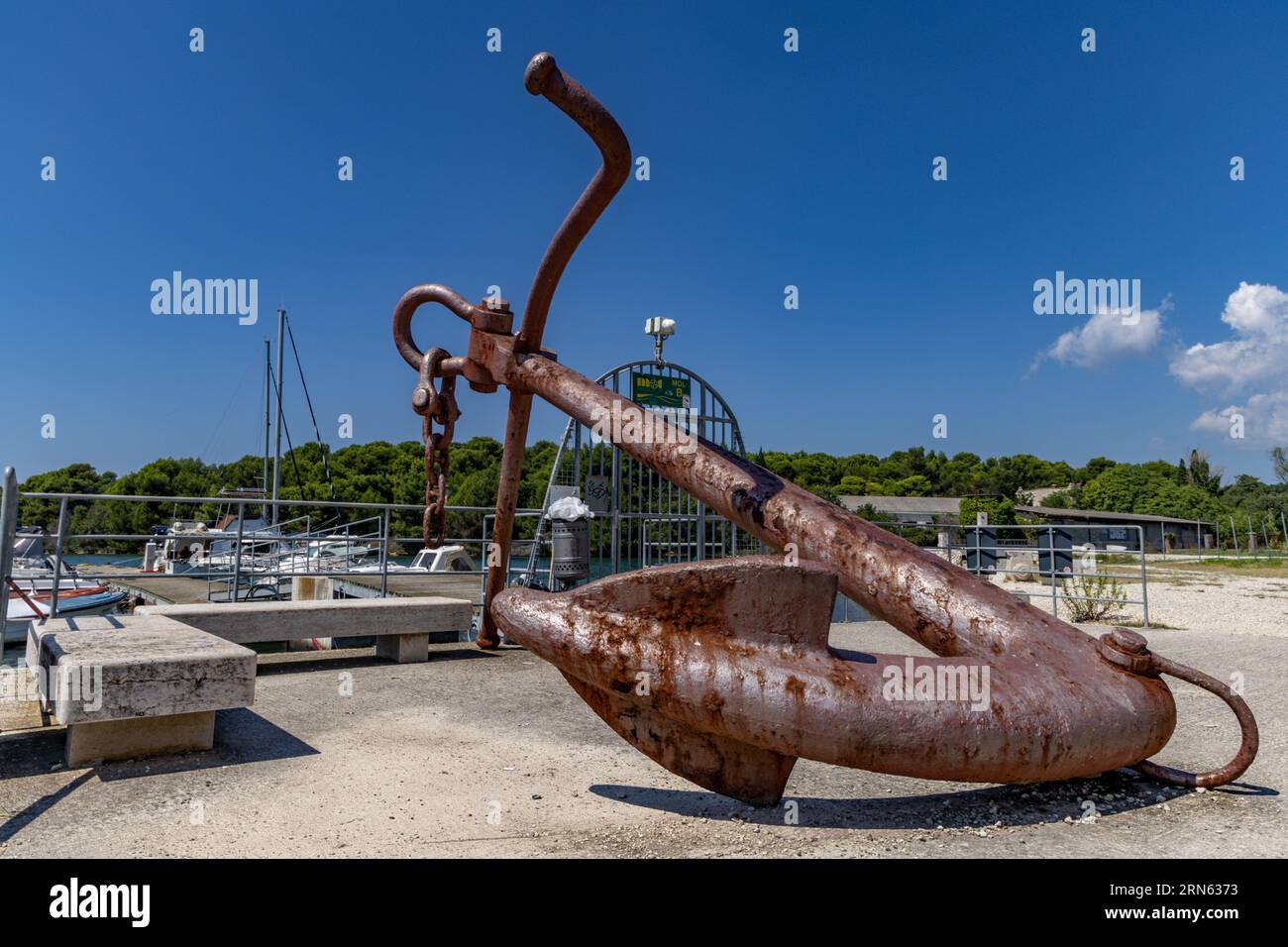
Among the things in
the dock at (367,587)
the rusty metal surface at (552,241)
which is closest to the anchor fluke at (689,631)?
the rusty metal surface at (552,241)

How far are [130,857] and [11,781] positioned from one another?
121 centimetres

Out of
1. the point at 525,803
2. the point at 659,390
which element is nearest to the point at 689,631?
the point at 525,803

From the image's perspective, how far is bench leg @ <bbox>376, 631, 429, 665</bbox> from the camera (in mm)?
6406

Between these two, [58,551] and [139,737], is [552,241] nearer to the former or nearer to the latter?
[139,737]

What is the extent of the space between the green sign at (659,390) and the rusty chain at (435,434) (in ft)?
14.0

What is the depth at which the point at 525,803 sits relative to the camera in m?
3.16

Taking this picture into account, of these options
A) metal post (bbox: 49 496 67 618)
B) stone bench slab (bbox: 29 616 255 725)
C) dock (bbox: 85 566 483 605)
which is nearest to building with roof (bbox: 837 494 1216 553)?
dock (bbox: 85 566 483 605)

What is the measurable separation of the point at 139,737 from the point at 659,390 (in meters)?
5.85

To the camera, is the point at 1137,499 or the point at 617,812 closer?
the point at 617,812

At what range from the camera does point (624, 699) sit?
2627 millimetres

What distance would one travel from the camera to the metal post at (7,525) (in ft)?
11.4

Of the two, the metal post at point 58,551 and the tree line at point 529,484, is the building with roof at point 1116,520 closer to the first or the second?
the tree line at point 529,484

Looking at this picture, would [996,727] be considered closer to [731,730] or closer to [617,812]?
[731,730]

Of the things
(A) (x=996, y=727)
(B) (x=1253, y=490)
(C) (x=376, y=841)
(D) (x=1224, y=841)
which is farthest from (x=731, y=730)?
(B) (x=1253, y=490)
